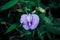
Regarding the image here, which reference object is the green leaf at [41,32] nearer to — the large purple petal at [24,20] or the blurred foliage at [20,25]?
the blurred foliage at [20,25]

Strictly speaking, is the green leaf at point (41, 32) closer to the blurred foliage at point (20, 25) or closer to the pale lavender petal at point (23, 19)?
the blurred foliage at point (20, 25)

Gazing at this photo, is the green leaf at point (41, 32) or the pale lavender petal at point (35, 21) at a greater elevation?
the pale lavender petal at point (35, 21)

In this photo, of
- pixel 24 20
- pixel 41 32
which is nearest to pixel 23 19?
pixel 24 20

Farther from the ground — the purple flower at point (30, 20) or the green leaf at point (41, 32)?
the purple flower at point (30, 20)

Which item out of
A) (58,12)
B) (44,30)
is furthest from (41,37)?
(58,12)

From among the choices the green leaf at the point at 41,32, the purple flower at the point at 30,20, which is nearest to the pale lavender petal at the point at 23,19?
the purple flower at the point at 30,20

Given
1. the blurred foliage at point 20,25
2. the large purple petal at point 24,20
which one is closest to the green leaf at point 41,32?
the blurred foliage at point 20,25
